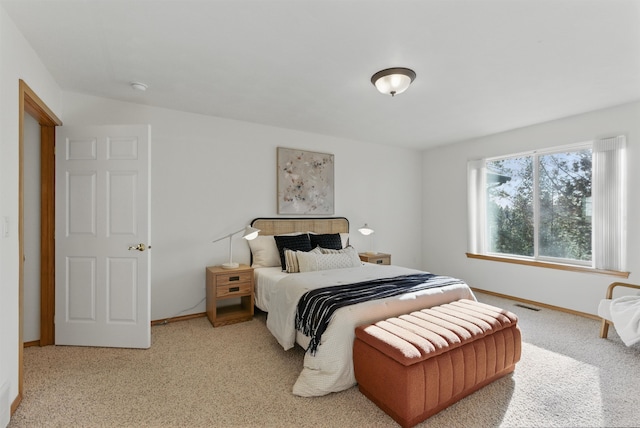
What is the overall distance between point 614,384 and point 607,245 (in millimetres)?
1918

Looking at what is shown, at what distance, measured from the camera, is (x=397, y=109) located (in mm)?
3516

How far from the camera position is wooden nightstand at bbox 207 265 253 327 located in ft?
11.0

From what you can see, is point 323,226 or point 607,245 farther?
point 323,226

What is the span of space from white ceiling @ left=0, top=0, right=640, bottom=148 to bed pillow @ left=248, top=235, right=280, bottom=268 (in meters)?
1.61

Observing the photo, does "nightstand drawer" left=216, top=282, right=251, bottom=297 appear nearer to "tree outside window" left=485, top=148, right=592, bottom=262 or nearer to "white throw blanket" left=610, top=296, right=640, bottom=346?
"white throw blanket" left=610, top=296, right=640, bottom=346

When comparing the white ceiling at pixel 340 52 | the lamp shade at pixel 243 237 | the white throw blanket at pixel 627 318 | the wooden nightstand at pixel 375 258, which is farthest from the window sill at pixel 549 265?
the lamp shade at pixel 243 237

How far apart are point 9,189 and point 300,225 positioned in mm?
2975

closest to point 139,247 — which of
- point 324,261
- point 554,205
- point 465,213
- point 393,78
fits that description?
point 324,261

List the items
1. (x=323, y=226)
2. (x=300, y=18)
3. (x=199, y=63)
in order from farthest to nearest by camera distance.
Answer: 1. (x=323, y=226)
2. (x=199, y=63)
3. (x=300, y=18)

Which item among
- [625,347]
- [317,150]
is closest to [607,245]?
[625,347]

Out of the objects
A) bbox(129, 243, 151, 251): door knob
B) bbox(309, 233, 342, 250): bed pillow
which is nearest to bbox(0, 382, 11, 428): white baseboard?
bbox(129, 243, 151, 251): door knob

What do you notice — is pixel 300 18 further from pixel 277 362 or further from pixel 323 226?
pixel 323 226

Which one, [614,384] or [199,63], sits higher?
[199,63]

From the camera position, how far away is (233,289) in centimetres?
345
